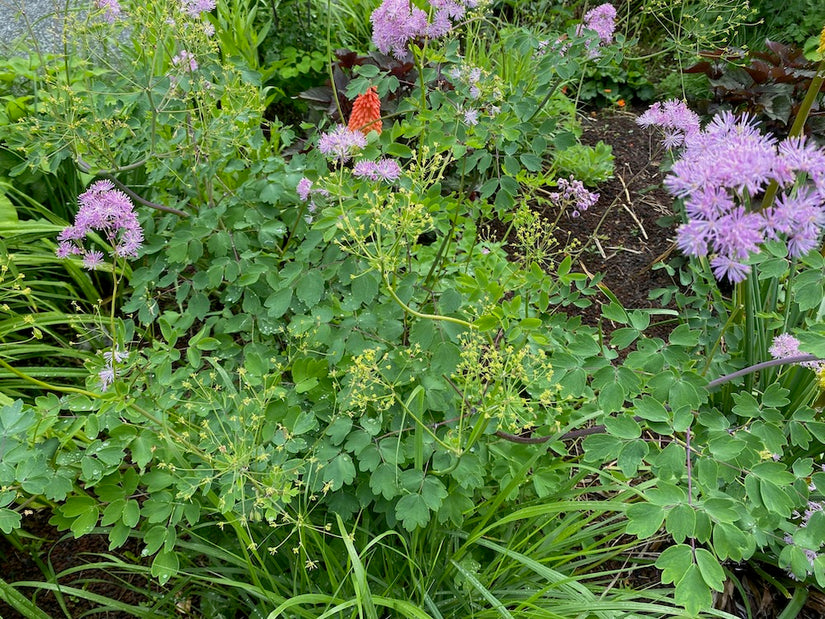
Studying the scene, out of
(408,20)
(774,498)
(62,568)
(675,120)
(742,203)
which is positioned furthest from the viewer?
(675,120)

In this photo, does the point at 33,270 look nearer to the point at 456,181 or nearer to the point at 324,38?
the point at 456,181

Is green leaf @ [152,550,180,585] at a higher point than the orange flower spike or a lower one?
lower

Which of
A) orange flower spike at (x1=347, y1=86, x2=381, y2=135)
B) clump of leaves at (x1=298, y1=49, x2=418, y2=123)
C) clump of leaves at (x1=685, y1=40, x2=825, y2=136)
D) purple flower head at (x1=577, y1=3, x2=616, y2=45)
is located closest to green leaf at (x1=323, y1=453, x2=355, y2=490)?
orange flower spike at (x1=347, y1=86, x2=381, y2=135)

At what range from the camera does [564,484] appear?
1.83 m

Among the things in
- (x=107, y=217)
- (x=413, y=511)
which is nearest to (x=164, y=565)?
(x=413, y=511)

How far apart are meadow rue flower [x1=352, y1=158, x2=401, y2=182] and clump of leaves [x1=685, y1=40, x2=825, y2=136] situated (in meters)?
2.13

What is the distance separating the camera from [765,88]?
10.2 ft

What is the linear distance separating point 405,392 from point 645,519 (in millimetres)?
699

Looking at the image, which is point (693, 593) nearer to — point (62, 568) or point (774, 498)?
point (774, 498)

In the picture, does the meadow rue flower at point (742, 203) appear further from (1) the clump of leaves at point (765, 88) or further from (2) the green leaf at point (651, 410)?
(1) the clump of leaves at point (765, 88)

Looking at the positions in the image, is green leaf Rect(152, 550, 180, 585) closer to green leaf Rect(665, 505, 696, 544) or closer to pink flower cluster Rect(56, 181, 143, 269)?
pink flower cluster Rect(56, 181, 143, 269)

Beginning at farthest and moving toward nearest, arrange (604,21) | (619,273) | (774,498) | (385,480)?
(619,273) → (604,21) → (385,480) → (774,498)

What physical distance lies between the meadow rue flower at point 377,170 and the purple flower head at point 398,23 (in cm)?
38

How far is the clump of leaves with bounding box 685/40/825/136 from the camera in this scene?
307 cm
